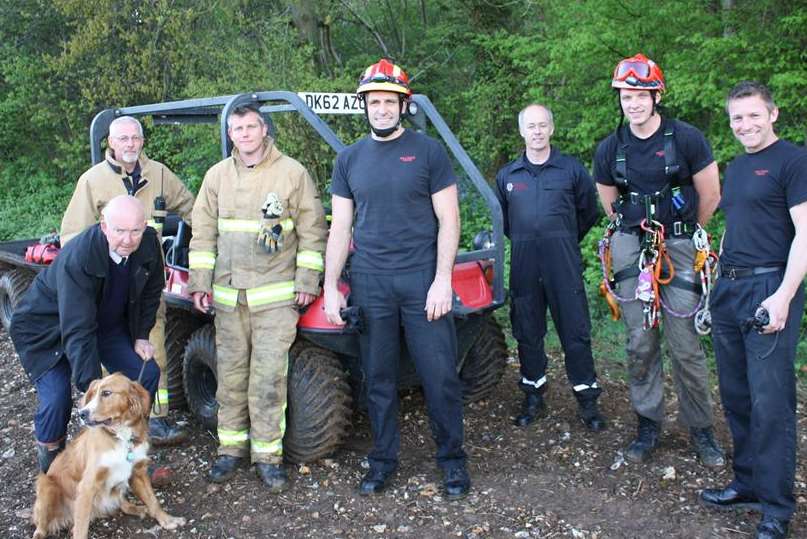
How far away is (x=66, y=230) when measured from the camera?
15.6 feet

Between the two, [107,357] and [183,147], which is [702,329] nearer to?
[107,357]

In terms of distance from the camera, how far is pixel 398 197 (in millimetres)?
3828

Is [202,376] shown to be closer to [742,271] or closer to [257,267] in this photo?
[257,267]

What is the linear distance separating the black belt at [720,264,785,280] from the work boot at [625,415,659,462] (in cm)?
116

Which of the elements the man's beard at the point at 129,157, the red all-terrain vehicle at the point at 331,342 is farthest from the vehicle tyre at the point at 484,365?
the man's beard at the point at 129,157

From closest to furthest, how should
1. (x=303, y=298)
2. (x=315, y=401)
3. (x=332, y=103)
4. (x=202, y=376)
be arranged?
(x=303, y=298) → (x=315, y=401) → (x=332, y=103) → (x=202, y=376)

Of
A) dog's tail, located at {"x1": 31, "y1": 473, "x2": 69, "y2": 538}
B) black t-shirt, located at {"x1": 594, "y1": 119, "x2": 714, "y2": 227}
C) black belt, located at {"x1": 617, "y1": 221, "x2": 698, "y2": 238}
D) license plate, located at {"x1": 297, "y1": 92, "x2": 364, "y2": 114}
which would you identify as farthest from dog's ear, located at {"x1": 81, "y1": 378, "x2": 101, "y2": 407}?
black belt, located at {"x1": 617, "y1": 221, "x2": 698, "y2": 238}

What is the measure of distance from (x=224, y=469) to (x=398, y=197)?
5.98 feet

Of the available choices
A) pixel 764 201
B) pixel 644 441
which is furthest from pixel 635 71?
pixel 644 441

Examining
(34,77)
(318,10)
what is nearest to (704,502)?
(318,10)

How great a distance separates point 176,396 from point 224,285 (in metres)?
1.52

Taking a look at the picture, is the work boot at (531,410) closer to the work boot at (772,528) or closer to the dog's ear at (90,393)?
the work boot at (772,528)

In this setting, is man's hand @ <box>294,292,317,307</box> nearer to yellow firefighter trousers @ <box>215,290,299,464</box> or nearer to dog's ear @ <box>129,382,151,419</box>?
yellow firefighter trousers @ <box>215,290,299,464</box>

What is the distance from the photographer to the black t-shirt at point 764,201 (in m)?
3.33
